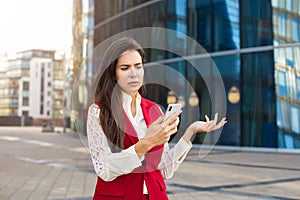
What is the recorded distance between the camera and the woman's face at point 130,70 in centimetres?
148

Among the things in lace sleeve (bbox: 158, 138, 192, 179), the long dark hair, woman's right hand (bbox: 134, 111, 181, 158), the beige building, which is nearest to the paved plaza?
lace sleeve (bbox: 158, 138, 192, 179)

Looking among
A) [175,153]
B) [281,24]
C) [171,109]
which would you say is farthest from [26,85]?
[171,109]

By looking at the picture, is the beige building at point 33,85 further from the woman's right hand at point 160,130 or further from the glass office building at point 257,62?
the woman's right hand at point 160,130

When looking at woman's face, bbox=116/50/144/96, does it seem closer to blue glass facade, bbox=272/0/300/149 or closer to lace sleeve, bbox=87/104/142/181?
lace sleeve, bbox=87/104/142/181

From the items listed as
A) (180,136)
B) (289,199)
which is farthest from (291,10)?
(180,136)

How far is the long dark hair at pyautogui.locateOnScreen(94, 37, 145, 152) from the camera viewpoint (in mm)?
1473

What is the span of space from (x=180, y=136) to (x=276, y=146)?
1773 centimetres

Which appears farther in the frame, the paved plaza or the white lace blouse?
the paved plaza

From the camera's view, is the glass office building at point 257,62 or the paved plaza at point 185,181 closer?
the paved plaza at point 185,181

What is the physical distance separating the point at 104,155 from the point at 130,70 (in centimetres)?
33

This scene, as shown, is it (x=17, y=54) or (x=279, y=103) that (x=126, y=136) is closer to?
(x=279, y=103)

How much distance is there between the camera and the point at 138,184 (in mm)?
1544

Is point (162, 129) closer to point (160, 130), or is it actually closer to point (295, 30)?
point (160, 130)

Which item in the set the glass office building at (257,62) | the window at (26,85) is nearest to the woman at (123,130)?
the glass office building at (257,62)
